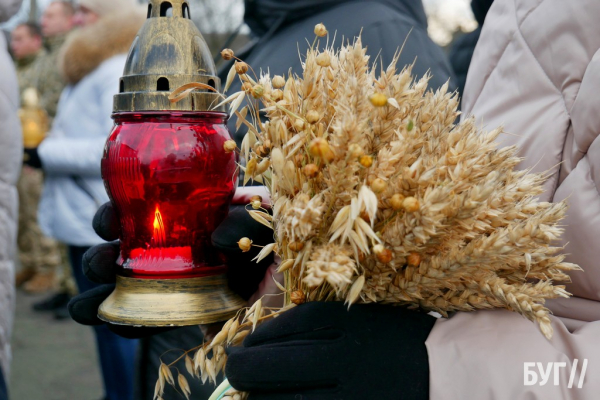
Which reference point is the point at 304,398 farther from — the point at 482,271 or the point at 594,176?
the point at 594,176

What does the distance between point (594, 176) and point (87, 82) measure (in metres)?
2.91

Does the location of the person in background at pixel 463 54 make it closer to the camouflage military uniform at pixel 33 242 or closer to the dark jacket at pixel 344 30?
the dark jacket at pixel 344 30

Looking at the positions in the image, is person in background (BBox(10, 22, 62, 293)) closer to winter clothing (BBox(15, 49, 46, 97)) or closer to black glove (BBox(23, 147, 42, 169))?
winter clothing (BBox(15, 49, 46, 97))

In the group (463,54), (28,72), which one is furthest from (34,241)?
(463,54)

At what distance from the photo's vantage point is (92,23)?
3529 mm

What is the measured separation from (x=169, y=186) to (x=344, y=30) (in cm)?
88

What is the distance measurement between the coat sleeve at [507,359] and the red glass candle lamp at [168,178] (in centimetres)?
37

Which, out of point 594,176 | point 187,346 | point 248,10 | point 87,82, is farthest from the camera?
point 87,82

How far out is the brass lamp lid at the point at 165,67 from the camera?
927mm

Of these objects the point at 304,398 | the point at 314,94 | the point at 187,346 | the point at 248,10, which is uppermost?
the point at 248,10

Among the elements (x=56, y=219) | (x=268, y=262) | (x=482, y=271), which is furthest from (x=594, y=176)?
(x=56, y=219)

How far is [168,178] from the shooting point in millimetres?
919

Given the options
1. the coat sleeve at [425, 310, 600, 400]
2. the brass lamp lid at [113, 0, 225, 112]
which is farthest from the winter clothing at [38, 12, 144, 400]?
the coat sleeve at [425, 310, 600, 400]

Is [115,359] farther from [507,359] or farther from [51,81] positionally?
[507,359]
